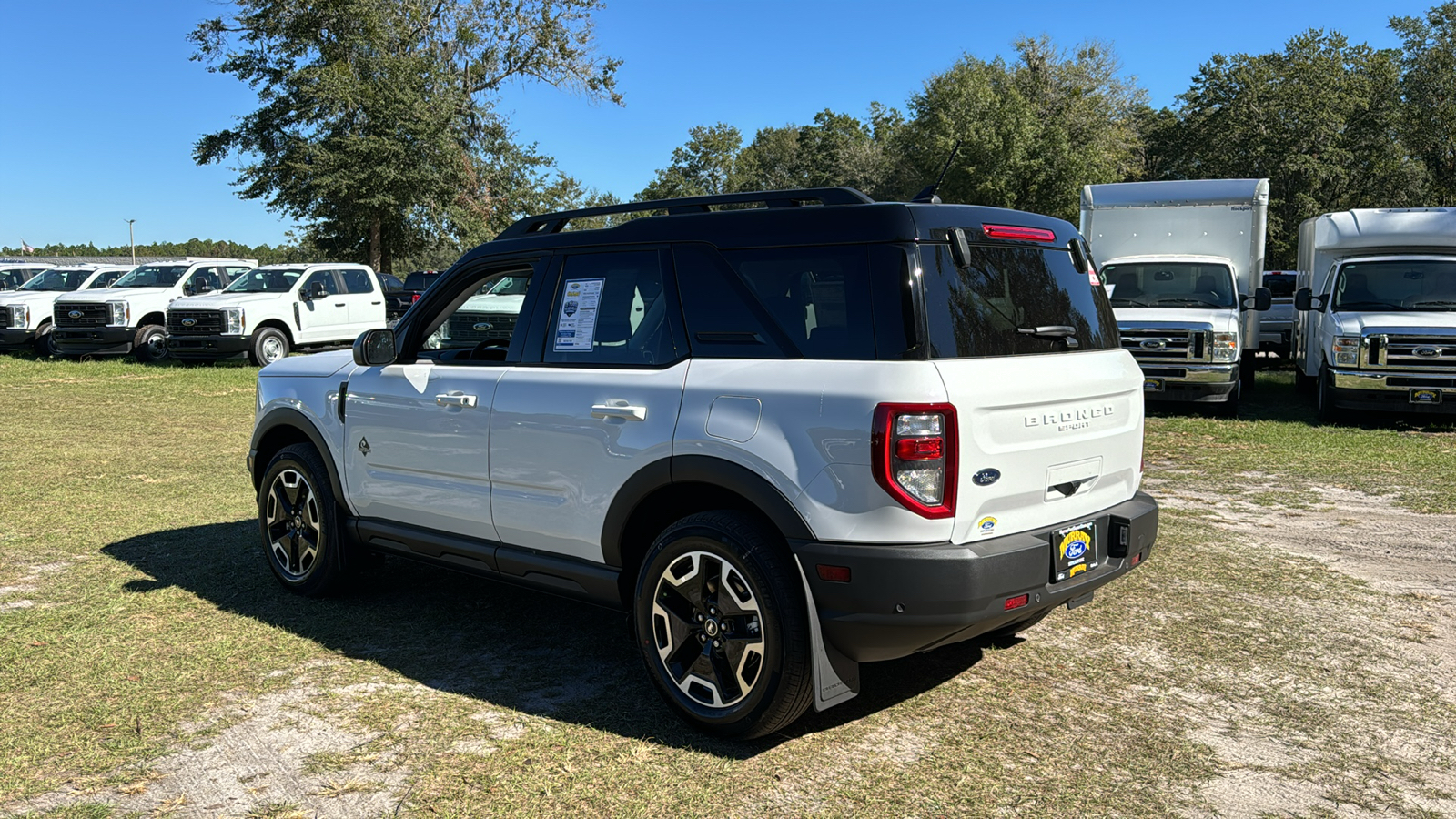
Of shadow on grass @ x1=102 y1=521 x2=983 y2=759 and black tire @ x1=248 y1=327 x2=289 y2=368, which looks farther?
black tire @ x1=248 y1=327 x2=289 y2=368

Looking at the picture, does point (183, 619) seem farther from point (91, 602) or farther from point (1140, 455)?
point (1140, 455)

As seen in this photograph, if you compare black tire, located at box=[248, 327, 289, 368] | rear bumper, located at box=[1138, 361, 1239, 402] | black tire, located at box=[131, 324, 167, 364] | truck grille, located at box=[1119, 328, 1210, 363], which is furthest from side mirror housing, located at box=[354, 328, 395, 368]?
black tire, located at box=[131, 324, 167, 364]

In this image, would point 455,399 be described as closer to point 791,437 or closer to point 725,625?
point 725,625

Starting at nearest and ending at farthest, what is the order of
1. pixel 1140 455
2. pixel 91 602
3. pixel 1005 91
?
pixel 1140 455 → pixel 91 602 → pixel 1005 91

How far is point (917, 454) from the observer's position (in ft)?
11.4

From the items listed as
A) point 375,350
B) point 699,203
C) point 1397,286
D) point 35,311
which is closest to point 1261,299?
point 1397,286

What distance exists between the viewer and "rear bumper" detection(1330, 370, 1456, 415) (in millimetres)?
12289

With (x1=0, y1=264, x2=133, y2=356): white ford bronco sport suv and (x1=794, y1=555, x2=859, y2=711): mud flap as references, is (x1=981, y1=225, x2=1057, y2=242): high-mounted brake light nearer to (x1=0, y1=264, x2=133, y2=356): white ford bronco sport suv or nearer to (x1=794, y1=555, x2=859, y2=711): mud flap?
(x1=794, y1=555, x2=859, y2=711): mud flap

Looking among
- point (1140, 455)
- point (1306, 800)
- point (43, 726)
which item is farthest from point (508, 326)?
point (1306, 800)

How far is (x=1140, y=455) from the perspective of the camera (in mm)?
4613

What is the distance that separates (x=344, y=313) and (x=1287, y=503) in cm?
1833

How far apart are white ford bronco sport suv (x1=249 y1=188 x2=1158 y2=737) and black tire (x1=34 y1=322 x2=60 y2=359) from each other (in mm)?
23474

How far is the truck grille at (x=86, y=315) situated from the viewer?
2183 centimetres

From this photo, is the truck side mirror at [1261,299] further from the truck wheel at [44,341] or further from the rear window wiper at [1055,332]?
the truck wheel at [44,341]
